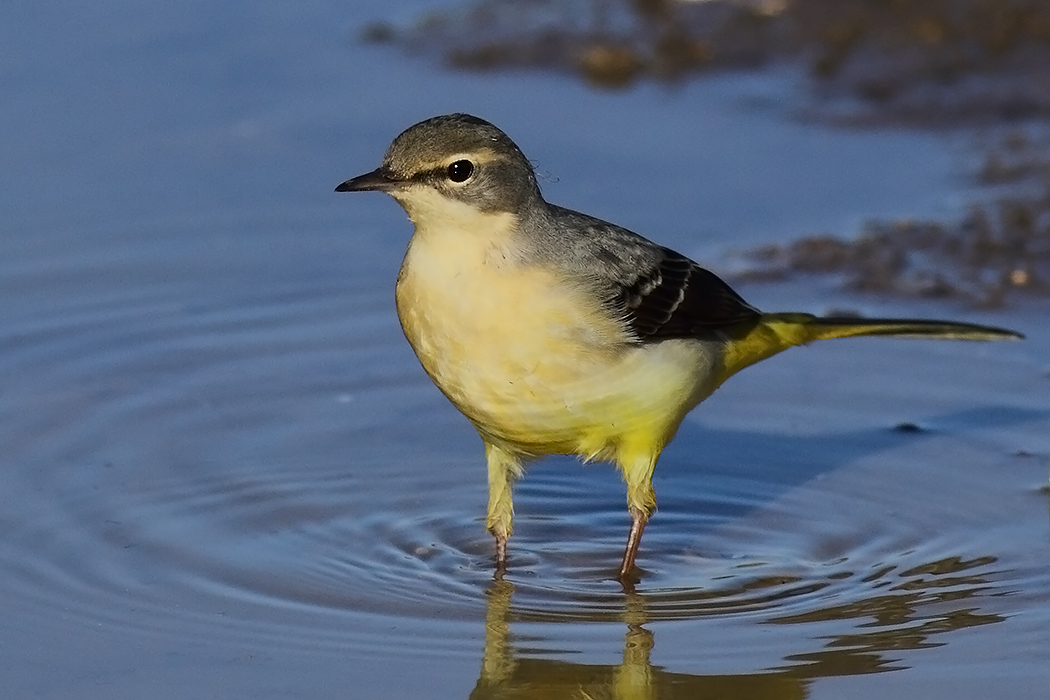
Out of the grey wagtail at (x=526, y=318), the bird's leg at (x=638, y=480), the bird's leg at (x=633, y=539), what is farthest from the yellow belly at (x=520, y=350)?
the bird's leg at (x=633, y=539)

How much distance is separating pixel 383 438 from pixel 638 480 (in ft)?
5.34

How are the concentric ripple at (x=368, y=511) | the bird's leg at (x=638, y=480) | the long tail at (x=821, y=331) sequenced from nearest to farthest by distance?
the concentric ripple at (x=368, y=511), the bird's leg at (x=638, y=480), the long tail at (x=821, y=331)

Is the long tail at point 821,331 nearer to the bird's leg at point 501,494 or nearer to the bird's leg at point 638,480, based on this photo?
the bird's leg at point 638,480

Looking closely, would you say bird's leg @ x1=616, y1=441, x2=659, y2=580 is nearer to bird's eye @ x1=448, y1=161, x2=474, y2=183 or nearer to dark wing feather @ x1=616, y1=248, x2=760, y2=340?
dark wing feather @ x1=616, y1=248, x2=760, y2=340

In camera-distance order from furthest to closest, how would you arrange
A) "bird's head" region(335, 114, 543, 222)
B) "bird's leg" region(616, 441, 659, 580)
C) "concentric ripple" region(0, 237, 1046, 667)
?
"bird's leg" region(616, 441, 659, 580) < "bird's head" region(335, 114, 543, 222) < "concentric ripple" region(0, 237, 1046, 667)

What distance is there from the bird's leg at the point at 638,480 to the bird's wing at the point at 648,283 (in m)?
0.46

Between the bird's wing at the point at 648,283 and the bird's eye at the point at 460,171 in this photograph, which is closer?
the bird's eye at the point at 460,171

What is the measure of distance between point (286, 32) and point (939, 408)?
21.3 feet

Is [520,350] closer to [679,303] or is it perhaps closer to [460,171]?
[460,171]

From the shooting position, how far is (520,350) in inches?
275

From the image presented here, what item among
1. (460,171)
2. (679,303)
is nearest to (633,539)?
(679,303)

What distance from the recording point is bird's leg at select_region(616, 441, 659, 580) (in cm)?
761

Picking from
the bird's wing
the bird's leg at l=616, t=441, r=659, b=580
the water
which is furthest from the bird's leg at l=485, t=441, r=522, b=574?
the bird's wing

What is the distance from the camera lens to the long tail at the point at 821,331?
27.3 feet
